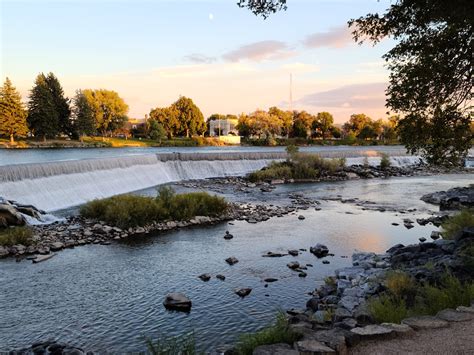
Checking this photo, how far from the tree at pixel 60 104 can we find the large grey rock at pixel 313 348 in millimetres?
71619

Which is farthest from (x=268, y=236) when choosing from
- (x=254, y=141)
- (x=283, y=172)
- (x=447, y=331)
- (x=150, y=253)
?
(x=254, y=141)

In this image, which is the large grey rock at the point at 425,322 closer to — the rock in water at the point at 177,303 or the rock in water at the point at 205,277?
the rock in water at the point at 177,303

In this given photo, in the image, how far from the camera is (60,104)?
70.1 meters

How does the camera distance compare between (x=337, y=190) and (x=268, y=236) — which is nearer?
(x=268, y=236)

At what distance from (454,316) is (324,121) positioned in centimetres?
10280

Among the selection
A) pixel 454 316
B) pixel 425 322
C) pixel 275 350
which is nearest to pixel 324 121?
pixel 454 316

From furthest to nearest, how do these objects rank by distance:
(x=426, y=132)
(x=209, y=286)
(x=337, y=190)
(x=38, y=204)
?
(x=337, y=190), (x=38, y=204), (x=426, y=132), (x=209, y=286)

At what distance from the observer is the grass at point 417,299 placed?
20.1ft

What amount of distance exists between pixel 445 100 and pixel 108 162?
20.1 meters

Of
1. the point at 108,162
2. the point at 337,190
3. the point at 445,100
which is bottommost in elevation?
the point at 337,190

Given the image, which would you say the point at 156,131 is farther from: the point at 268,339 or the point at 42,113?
the point at 268,339

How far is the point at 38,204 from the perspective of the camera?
18531mm

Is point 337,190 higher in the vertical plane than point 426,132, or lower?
lower

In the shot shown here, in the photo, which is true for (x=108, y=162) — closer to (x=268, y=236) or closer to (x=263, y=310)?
(x=268, y=236)
